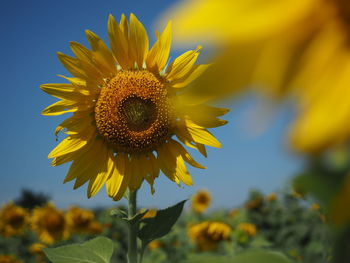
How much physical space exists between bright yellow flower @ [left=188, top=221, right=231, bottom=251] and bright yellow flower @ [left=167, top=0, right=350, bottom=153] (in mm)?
4702

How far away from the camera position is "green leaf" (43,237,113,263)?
5.31 feet

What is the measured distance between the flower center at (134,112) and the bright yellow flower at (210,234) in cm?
325

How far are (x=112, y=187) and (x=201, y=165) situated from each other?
0.47 meters

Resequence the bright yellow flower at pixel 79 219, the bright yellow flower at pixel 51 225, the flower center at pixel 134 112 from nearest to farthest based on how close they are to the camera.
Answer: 1. the flower center at pixel 134 112
2. the bright yellow flower at pixel 51 225
3. the bright yellow flower at pixel 79 219

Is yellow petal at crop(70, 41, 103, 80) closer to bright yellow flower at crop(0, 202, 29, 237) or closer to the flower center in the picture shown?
the flower center

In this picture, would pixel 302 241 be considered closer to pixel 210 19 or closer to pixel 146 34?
pixel 146 34

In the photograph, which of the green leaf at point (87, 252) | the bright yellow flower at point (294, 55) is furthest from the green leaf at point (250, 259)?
the green leaf at point (87, 252)

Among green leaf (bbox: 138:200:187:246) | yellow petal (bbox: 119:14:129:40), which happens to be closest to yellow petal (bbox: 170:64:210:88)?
yellow petal (bbox: 119:14:129:40)

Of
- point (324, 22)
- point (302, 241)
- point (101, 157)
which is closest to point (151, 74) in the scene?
point (101, 157)

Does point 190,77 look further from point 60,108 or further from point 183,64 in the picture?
point 60,108

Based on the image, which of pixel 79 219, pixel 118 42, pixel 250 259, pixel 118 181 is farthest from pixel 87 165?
pixel 79 219

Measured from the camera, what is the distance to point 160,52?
2113mm

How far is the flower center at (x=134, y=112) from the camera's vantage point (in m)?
2.17

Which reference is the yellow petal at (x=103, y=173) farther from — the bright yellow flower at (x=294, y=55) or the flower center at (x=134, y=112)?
the bright yellow flower at (x=294, y=55)
